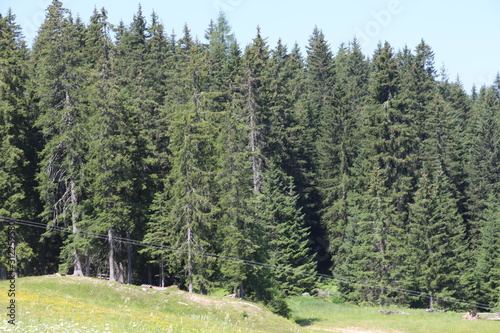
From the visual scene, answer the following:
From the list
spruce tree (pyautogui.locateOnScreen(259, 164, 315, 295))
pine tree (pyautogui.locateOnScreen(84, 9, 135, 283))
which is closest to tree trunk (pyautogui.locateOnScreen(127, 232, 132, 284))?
pine tree (pyautogui.locateOnScreen(84, 9, 135, 283))

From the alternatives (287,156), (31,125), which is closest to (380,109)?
(287,156)

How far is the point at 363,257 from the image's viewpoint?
58719 mm

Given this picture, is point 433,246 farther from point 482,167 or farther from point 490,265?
point 482,167

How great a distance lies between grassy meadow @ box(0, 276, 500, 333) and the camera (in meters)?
21.3

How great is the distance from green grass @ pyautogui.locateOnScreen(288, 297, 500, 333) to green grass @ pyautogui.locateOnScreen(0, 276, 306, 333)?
872 centimetres

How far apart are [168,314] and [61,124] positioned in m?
22.0

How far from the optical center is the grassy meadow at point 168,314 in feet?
70.0

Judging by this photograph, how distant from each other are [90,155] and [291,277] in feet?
78.8

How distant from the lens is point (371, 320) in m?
44.9

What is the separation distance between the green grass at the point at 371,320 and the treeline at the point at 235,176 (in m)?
3.44

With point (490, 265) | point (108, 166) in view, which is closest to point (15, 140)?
point (108, 166)

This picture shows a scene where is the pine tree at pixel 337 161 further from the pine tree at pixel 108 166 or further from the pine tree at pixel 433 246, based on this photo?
the pine tree at pixel 108 166

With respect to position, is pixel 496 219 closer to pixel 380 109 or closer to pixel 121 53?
pixel 380 109

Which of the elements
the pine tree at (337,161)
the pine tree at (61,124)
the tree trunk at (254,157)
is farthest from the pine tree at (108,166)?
the pine tree at (337,161)
